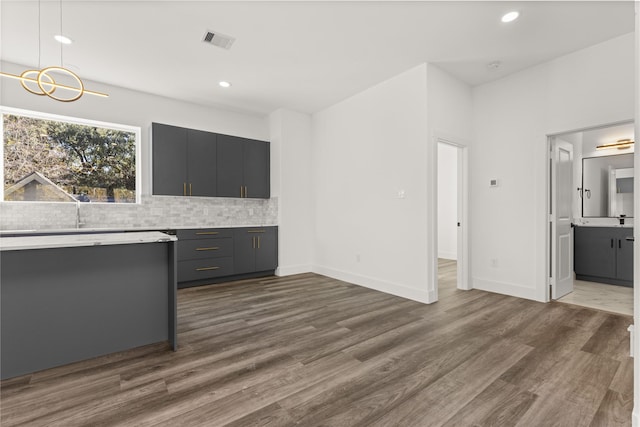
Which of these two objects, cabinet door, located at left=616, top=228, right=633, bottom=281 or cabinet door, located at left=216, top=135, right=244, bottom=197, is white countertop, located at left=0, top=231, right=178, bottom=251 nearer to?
cabinet door, located at left=216, top=135, right=244, bottom=197

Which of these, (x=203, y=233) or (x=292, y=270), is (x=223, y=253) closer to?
(x=203, y=233)

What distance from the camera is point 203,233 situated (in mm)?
4512

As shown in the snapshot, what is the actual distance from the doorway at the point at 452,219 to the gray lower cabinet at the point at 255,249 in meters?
2.70

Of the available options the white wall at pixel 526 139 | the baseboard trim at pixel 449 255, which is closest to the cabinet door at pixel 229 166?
the white wall at pixel 526 139

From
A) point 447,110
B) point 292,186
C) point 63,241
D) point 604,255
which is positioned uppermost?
point 447,110

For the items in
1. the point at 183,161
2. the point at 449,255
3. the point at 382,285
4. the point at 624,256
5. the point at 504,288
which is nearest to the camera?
the point at 504,288

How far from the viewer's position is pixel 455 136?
4.00 m

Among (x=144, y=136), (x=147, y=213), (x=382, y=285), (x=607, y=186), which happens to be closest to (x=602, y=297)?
(x=607, y=186)

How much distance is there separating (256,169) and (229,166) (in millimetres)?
485

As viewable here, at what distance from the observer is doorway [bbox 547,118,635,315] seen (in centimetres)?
371

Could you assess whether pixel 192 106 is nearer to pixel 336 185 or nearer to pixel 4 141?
pixel 4 141

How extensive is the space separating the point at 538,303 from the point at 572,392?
2.05 m

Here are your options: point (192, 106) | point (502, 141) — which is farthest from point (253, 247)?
point (502, 141)

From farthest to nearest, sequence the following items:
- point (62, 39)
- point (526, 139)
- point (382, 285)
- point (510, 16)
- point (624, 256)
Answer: point (624, 256), point (382, 285), point (526, 139), point (62, 39), point (510, 16)
